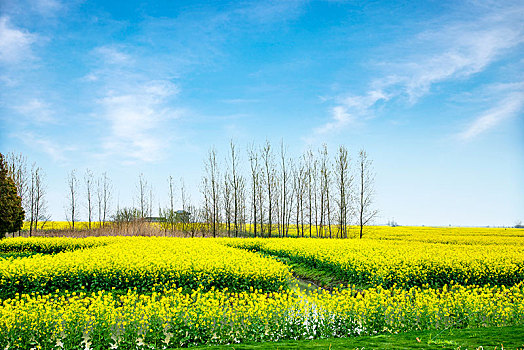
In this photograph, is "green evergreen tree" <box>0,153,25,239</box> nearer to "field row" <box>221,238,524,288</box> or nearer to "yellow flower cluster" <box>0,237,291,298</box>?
"yellow flower cluster" <box>0,237,291,298</box>

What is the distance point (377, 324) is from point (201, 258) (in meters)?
7.83

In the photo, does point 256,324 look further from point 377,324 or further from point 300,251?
point 300,251

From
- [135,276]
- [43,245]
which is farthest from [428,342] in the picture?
[43,245]

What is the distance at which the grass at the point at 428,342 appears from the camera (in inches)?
216

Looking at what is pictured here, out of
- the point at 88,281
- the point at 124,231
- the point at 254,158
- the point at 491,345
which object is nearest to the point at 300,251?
the point at 88,281

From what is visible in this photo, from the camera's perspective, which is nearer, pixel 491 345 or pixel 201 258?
pixel 491 345

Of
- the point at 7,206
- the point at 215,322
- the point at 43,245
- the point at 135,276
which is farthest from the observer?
the point at 43,245

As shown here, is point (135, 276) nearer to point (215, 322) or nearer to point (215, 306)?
point (215, 306)

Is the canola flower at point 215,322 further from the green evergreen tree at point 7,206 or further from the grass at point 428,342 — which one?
the green evergreen tree at point 7,206

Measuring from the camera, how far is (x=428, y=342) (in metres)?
5.64

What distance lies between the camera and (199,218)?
135ft

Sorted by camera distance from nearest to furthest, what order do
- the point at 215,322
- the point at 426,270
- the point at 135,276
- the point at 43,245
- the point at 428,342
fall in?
the point at 428,342, the point at 215,322, the point at 135,276, the point at 426,270, the point at 43,245

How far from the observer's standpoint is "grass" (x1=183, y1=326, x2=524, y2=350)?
5.49m

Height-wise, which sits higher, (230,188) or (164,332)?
(230,188)
